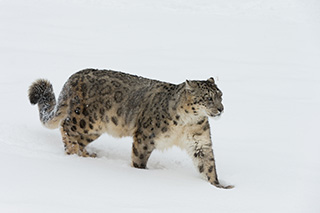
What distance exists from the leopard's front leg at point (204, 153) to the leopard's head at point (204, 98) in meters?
0.33

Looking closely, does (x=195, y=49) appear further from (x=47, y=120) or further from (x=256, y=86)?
(x=47, y=120)

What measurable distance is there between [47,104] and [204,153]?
2566 millimetres

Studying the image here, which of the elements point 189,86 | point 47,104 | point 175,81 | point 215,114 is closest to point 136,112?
point 189,86

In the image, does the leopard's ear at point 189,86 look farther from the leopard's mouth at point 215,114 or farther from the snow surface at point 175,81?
the snow surface at point 175,81

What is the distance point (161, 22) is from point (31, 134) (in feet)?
32.2

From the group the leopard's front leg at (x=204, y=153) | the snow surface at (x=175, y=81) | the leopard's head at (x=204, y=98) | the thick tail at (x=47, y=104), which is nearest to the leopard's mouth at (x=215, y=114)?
the leopard's head at (x=204, y=98)

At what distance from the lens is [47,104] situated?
777 centimetres

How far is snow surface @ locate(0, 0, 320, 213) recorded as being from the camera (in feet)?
17.5

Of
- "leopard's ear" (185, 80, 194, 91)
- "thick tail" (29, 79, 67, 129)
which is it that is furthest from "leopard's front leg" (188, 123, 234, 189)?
"thick tail" (29, 79, 67, 129)

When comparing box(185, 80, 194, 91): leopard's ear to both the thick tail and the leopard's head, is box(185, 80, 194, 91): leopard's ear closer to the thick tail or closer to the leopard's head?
the leopard's head

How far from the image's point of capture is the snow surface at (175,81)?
17.5 feet

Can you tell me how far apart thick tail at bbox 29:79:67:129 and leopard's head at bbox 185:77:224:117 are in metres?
1.95

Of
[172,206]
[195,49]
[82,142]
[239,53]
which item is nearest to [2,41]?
[195,49]

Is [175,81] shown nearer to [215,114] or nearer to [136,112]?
[136,112]
